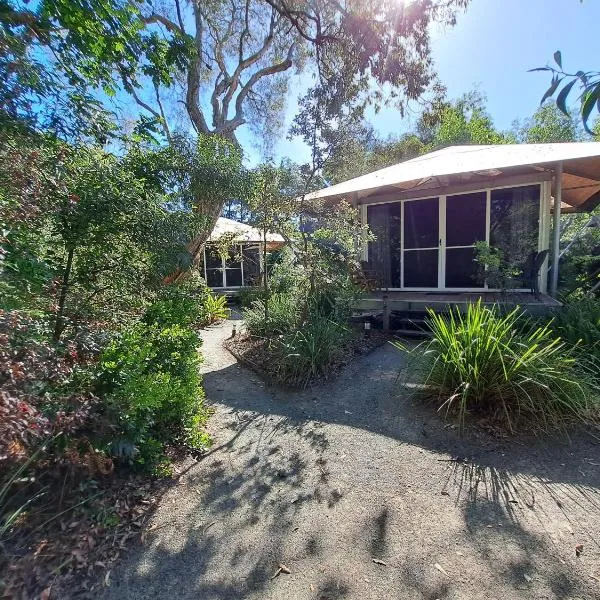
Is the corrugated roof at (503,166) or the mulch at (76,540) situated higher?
the corrugated roof at (503,166)

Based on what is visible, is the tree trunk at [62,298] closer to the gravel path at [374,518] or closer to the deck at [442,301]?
the gravel path at [374,518]

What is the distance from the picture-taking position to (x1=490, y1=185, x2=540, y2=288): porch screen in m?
6.78

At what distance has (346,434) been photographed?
349cm

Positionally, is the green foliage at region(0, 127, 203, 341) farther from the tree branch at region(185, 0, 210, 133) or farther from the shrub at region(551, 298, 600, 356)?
the tree branch at region(185, 0, 210, 133)

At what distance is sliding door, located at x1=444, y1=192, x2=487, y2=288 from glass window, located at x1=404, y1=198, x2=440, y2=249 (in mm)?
276

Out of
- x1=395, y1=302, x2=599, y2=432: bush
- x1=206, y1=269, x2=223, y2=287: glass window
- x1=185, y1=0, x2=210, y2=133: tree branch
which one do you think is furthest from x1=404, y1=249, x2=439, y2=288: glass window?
x1=185, y1=0, x2=210, y2=133: tree branch

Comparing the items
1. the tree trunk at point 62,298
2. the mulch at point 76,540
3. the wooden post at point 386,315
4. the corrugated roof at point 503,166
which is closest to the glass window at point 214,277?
the corrugated roof at point 503,166

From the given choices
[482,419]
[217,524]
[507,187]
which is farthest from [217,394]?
[507,187]

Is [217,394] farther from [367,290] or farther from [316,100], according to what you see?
[316,100]

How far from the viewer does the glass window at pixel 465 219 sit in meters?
7.30

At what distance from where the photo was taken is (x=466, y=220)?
7.45 metres

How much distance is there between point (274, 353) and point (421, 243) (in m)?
4.62

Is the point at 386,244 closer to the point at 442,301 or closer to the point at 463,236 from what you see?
the point at 463,236

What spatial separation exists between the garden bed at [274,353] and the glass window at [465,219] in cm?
280
